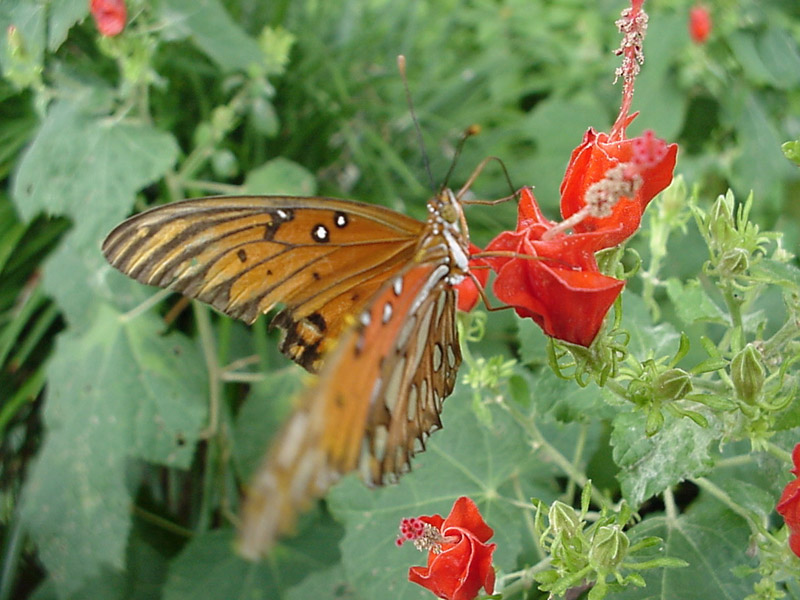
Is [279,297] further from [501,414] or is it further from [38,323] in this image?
[38,323]

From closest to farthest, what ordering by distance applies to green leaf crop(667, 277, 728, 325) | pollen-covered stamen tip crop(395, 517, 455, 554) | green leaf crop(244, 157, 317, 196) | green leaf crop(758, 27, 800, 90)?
pollen-covered stamen tip crop(395, 517, 455, 554) → green leaf crop(667, 277, 728, 325) → green leaf crop(244, 157, 317, 196) → green leaf crop(758, 27, 800, 90)

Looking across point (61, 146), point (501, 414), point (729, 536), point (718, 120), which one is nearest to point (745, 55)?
point (718, 120)

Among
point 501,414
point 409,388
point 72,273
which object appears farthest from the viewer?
point 72,273

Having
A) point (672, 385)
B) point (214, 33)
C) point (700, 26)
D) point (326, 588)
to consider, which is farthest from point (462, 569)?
point (700, 26)

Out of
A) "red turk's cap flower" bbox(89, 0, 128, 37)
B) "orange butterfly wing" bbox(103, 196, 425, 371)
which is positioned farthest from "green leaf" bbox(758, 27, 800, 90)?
"red turk's cap flower" bbox(89, 0, 128, 37)

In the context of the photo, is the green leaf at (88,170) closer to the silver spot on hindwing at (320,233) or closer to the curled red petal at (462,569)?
the silver spot on hindwing at (320,233)

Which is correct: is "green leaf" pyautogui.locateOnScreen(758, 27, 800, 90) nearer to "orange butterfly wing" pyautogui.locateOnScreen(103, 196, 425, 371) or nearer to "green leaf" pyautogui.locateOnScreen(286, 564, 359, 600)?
"orange butterfly wing" pyautogui.locateOnScreen(103, 196, 425, 371)

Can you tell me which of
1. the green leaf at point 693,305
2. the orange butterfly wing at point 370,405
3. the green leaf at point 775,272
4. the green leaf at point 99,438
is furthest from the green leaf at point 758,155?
the green leaf at point 99,438
